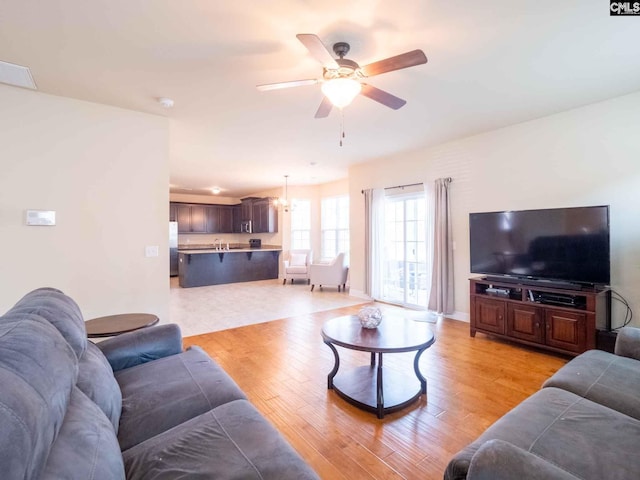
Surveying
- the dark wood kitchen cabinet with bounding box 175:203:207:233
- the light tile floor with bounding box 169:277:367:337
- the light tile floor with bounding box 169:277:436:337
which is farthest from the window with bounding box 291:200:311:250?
the dark wood kitchen cabinet with bounding box 175:203:207:233

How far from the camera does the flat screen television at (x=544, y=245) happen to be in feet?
10.1

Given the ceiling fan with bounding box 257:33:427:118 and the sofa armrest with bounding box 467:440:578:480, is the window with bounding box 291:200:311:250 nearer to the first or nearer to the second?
the ceiling fan with bounding box 257:33:427:118

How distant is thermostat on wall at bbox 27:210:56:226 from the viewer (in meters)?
2.97

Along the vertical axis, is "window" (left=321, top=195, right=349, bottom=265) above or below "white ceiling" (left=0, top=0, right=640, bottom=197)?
below

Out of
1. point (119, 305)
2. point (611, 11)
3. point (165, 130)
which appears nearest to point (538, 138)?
point (611, 11)

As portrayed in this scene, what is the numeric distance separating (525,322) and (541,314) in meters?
0.19

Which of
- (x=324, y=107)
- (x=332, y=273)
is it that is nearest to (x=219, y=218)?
(x=332, y=273)

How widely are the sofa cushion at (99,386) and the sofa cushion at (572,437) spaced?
1.40m

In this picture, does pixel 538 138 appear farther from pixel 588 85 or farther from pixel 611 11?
pixel 611 11

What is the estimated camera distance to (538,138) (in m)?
3.74

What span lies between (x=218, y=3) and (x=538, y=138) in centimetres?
379

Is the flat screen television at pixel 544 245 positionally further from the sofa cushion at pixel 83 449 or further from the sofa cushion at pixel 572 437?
the sofa cushion at pixel 83 449

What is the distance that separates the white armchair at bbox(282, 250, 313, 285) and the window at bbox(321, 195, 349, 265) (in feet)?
1.79

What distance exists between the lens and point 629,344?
199 cm
